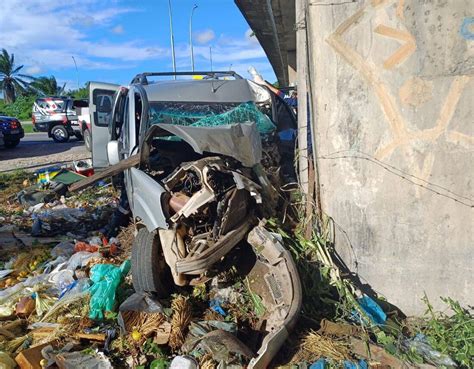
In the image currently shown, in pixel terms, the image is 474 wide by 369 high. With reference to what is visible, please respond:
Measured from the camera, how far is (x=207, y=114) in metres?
5.27

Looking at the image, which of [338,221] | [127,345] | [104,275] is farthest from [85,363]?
[338,221]

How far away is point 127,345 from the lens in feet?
10.6

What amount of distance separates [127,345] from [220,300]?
2.89 ft

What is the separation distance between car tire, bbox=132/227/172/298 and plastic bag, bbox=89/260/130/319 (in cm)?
25

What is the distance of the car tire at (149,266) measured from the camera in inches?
144

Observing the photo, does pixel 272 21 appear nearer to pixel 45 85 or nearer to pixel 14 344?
pixel 14 344

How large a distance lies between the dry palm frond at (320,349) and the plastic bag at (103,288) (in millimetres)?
1727

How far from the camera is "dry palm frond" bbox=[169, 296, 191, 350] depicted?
3.19m

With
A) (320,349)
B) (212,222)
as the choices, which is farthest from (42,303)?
(320,349)

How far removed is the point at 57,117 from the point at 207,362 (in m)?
20.3

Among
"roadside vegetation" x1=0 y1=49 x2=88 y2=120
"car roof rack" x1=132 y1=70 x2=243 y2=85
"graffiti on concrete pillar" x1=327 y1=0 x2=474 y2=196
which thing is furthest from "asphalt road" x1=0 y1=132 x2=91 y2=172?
"roadside vegetation" x1=0 y1=49 x2=88 y2=120

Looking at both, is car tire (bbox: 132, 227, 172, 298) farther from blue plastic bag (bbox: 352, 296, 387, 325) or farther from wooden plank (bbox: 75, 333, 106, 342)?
blue plastic bag (bbox: 352, 296, 387, 325)

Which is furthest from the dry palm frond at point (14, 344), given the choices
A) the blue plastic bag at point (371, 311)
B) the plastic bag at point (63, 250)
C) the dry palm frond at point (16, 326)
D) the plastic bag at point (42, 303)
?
the blue plastic bag at point (371, 311)

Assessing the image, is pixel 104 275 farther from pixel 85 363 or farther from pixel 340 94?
pixel 340 94
